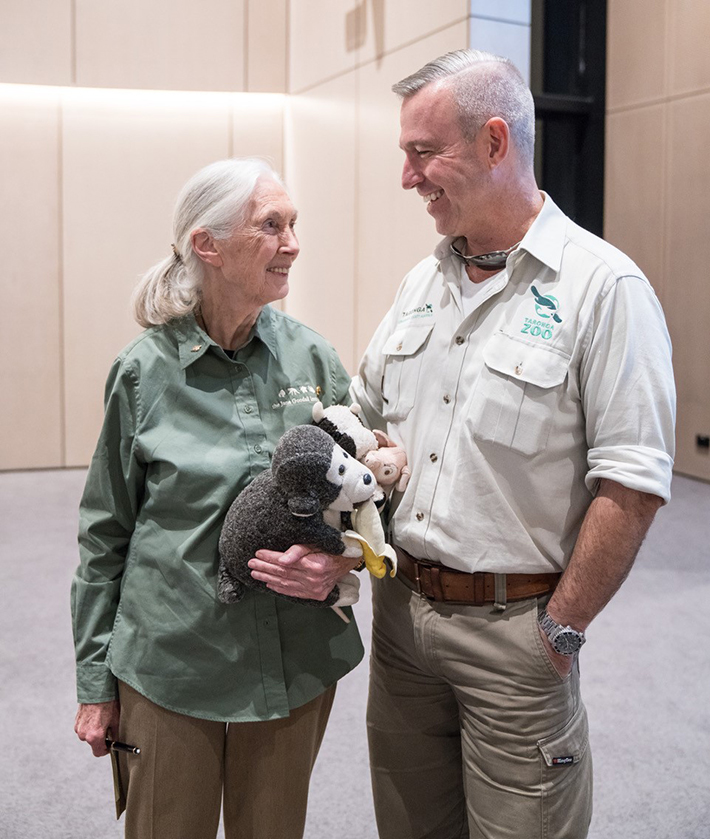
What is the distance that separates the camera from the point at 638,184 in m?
7.30

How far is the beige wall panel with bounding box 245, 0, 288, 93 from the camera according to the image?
7414 millimetres

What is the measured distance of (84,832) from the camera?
107 inches

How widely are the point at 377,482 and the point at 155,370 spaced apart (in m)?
0.48

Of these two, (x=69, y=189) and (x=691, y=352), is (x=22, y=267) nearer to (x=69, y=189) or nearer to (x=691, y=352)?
(x=69, y=189)

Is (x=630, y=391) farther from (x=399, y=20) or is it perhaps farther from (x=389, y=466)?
(x=399, y=20)

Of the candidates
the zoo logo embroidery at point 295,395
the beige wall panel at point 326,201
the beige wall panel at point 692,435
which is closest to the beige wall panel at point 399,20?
the beige wall panel at point 326,201

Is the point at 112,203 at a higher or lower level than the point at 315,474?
higher

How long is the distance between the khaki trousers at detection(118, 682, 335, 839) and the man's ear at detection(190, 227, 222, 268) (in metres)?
0.84

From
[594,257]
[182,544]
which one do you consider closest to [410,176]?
[594,257]

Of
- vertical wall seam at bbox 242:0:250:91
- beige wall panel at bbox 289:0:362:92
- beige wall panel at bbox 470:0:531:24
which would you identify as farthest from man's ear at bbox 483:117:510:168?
vertical wall seam at bbox 242:0:250:91

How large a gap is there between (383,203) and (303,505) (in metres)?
4.77

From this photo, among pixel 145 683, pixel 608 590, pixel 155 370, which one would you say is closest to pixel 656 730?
pixel 608 590

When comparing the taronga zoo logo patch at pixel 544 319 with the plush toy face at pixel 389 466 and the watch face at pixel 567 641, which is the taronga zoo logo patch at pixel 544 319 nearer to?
the plush toy face at pixel 389 466

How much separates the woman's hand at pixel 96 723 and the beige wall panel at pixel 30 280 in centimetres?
585
